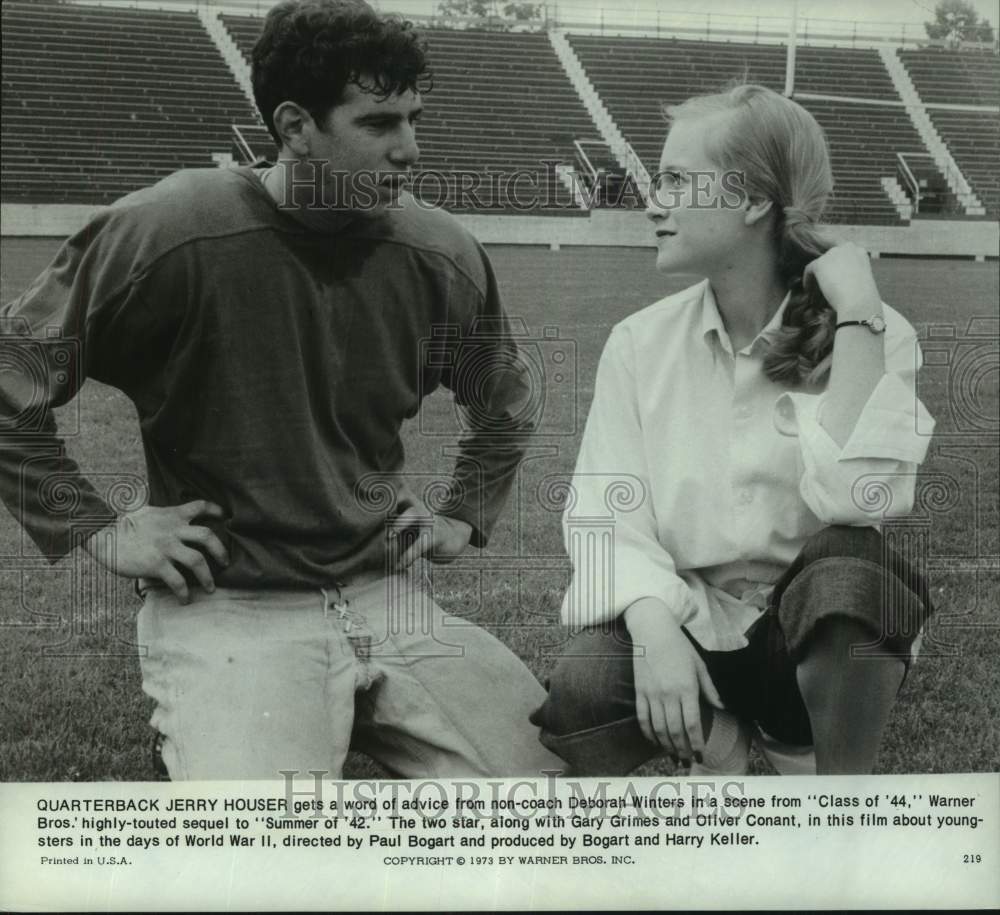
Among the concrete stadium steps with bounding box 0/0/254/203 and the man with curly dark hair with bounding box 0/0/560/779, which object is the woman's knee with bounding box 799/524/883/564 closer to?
the man with curly dark hair with bounding box 0/0/560/779

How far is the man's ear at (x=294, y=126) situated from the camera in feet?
6.63

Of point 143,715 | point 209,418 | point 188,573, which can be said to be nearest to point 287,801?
point 143,715

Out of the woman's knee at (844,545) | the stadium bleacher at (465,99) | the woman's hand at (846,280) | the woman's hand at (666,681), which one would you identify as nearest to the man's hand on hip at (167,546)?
the stadium bleacher at (465,99)

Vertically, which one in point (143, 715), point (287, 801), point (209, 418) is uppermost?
point (209, 418)

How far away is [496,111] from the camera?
91.1 inches

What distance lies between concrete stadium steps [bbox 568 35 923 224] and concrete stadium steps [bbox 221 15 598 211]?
86 mm

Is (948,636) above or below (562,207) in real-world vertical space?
below

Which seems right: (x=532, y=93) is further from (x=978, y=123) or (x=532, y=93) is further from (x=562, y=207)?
(x=978, y=123)

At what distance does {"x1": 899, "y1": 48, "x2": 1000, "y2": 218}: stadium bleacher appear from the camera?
7.89 feet

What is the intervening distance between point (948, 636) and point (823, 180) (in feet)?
3.10

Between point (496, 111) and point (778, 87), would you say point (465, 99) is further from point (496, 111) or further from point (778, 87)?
point (778, 87)

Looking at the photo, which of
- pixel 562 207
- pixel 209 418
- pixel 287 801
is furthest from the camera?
pixel 562 207

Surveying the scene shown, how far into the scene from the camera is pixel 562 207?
2.39 meters

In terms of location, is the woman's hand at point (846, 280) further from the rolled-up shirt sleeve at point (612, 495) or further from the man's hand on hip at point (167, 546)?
the man's hand on hip at point (167, 546)
